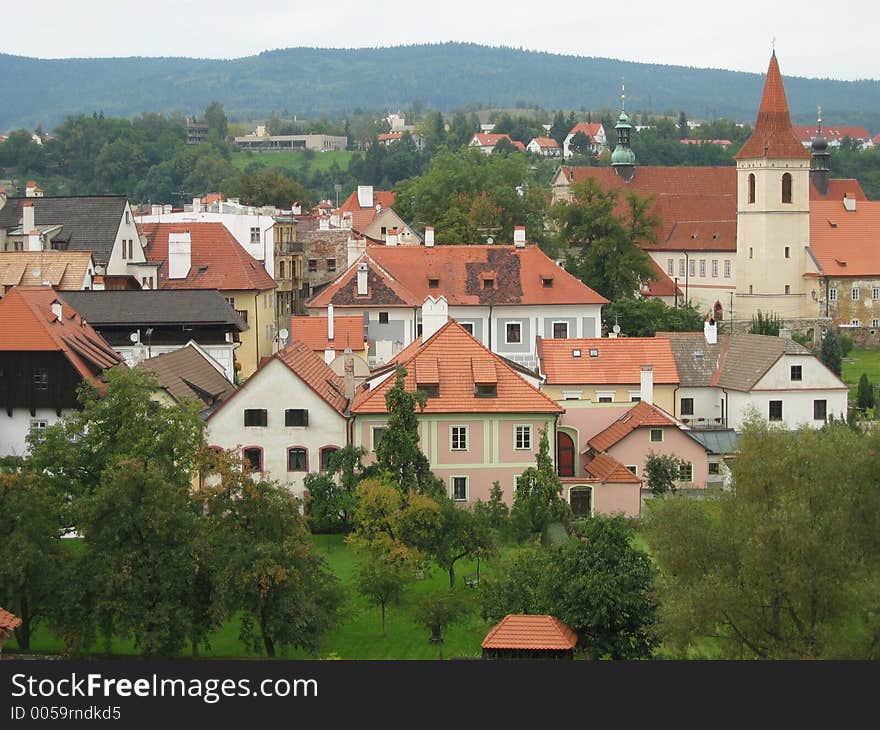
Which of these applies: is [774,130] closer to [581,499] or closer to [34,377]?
[581,499]

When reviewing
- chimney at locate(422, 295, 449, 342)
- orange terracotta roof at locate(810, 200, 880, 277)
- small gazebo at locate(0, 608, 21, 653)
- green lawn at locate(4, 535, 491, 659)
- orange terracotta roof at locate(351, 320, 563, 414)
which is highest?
orange terracotta roof at locate(810, 200, 880, 277)

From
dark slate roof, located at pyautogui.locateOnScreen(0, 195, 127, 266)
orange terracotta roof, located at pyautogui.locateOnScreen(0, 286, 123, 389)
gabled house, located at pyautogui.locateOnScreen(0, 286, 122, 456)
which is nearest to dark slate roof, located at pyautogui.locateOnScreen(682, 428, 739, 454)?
orange terracotta roof, located at pyautogui.locateOnScreen(0, 286, 123, 389)

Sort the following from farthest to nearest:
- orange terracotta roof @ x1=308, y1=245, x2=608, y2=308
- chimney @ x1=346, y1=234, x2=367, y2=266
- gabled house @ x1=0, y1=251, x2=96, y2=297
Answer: chimney @ x1=346, y1=234, x2=367, y2=266 < orange terracotta roof @ x1=308, y1=245, x2=608, y2=308 < gabled house @ x1=0, y1=251, x2=96, y2=297

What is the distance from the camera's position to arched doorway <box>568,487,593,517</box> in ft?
146

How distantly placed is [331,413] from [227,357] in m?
10.2

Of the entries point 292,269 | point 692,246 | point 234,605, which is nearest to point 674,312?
point 292,269

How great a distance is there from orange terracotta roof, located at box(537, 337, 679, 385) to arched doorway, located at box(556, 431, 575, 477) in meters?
3.35

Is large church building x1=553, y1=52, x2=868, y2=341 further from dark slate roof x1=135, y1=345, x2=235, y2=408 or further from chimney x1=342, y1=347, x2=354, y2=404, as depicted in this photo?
chimney x1=342, y1=347, x2=354, y2=404

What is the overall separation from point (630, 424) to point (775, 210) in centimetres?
4171

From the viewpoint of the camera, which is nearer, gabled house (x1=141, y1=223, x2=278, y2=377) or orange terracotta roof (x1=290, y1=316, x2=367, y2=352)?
orange terracotta roof (x1=290, y1=316, x2=367, y2=352)

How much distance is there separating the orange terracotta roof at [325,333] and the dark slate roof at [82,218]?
10.3 m

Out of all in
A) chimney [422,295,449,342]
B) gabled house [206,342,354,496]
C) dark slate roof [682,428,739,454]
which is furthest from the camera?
chimney [422,295,449,342]

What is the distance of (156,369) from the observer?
45531 mm

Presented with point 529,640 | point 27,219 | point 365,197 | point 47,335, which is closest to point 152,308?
point 47,335
